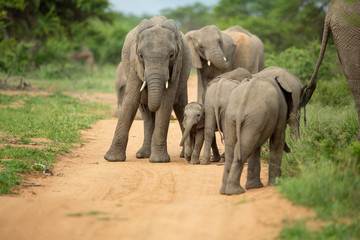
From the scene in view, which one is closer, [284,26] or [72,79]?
[72,79]

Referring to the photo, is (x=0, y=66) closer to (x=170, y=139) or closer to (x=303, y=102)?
(x=170, y=139)

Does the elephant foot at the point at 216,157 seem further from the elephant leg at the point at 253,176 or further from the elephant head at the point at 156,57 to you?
the elephant leg at the point at 253,176

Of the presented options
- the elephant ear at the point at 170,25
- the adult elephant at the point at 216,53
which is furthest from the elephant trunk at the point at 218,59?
the elephant ear at the point at 170,25

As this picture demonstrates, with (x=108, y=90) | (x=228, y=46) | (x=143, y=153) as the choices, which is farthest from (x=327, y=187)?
(x=108, y=90)

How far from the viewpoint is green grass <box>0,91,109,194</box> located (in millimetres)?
7609

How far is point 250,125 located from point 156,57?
2338 mm

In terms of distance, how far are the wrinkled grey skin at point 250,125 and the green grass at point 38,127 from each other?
245cm

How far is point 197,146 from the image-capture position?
27.8 feet

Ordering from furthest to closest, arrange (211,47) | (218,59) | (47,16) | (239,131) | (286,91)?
(47,16) → (211,47) → (218,59) → (286,91) → (239,131)

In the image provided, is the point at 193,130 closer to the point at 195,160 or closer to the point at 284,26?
the point at 195,160

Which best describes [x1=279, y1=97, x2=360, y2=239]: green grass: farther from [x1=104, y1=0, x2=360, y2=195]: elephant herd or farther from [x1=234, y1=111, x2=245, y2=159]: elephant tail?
[x1=234, y1=111, x2=245, y2=159]: elephant tail

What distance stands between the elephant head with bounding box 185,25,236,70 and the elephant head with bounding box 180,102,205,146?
145 inches

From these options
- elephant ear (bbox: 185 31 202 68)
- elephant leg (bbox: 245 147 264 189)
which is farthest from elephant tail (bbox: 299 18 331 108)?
elephant ear (bbox: 185 31 202 68)

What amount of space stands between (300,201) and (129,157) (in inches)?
177
